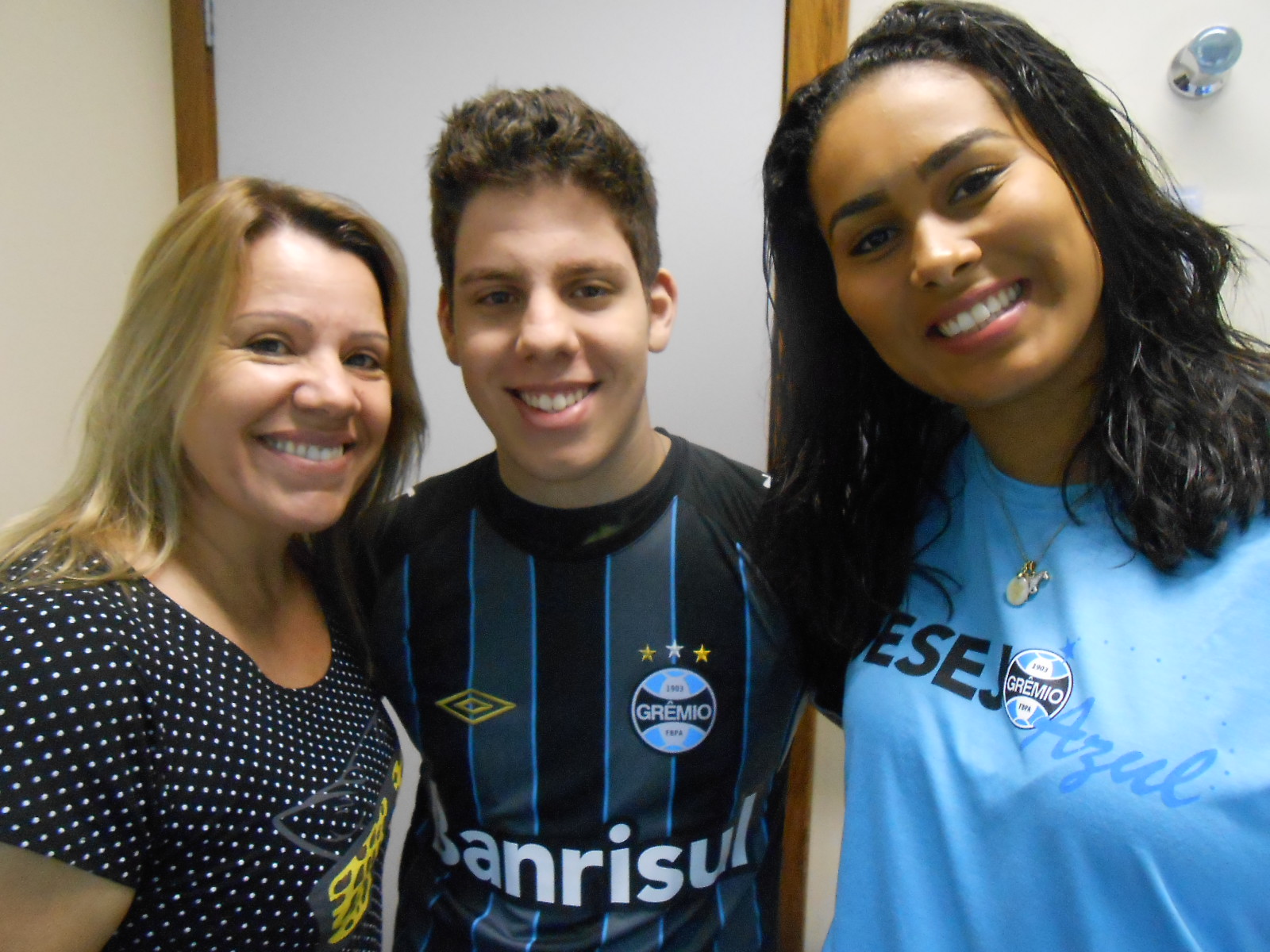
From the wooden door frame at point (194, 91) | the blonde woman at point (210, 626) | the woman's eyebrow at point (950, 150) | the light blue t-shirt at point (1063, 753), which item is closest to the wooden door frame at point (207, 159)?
the wooden door frame at point (194, 91)

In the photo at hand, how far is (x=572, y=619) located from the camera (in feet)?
2.93

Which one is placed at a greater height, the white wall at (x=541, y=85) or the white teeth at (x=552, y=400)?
the white wall at (x=541, y=85)

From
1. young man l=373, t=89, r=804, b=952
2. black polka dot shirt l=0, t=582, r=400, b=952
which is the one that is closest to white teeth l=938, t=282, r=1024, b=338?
young man l=373, t=89, r=804, b=952

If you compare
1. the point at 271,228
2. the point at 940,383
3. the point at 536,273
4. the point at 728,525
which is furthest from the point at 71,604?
the point at 940,383

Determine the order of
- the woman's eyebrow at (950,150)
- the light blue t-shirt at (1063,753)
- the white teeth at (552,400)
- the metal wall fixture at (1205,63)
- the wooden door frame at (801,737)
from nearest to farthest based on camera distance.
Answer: the light blue t-shirt at (1063,753) → the woman's eyebrow at (950,150) → the white teeth at (552,400) → the metal wall fixture at (1205,63) → the wooden door frame at (801,737)

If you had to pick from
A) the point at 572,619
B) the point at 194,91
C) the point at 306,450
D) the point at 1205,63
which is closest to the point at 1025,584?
the point at 572,619

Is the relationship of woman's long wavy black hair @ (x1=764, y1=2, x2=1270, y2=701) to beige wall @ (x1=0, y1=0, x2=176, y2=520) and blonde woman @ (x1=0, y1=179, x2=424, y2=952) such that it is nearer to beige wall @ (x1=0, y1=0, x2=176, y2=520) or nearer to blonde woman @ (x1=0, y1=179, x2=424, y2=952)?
blonde woman @ (x1=0, y1=179, x2=424, y2=952)

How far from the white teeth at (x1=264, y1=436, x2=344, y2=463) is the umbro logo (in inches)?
13.3

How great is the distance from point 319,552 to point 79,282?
74 cm

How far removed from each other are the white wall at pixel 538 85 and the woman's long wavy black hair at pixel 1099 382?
17.2 inches

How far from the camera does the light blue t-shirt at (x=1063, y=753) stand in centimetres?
52

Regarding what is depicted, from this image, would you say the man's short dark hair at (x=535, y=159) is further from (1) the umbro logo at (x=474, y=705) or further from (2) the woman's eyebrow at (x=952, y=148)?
(1) the umbro logo at (x=474, y=705)

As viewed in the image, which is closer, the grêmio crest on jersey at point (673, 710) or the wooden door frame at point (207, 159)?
the grêmio crest on jersey at point (673, 710)

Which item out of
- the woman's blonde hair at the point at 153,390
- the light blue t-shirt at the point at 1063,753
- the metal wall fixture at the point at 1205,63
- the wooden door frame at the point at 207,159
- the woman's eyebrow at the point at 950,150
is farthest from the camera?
the wooden door frame at the point at 207,159
